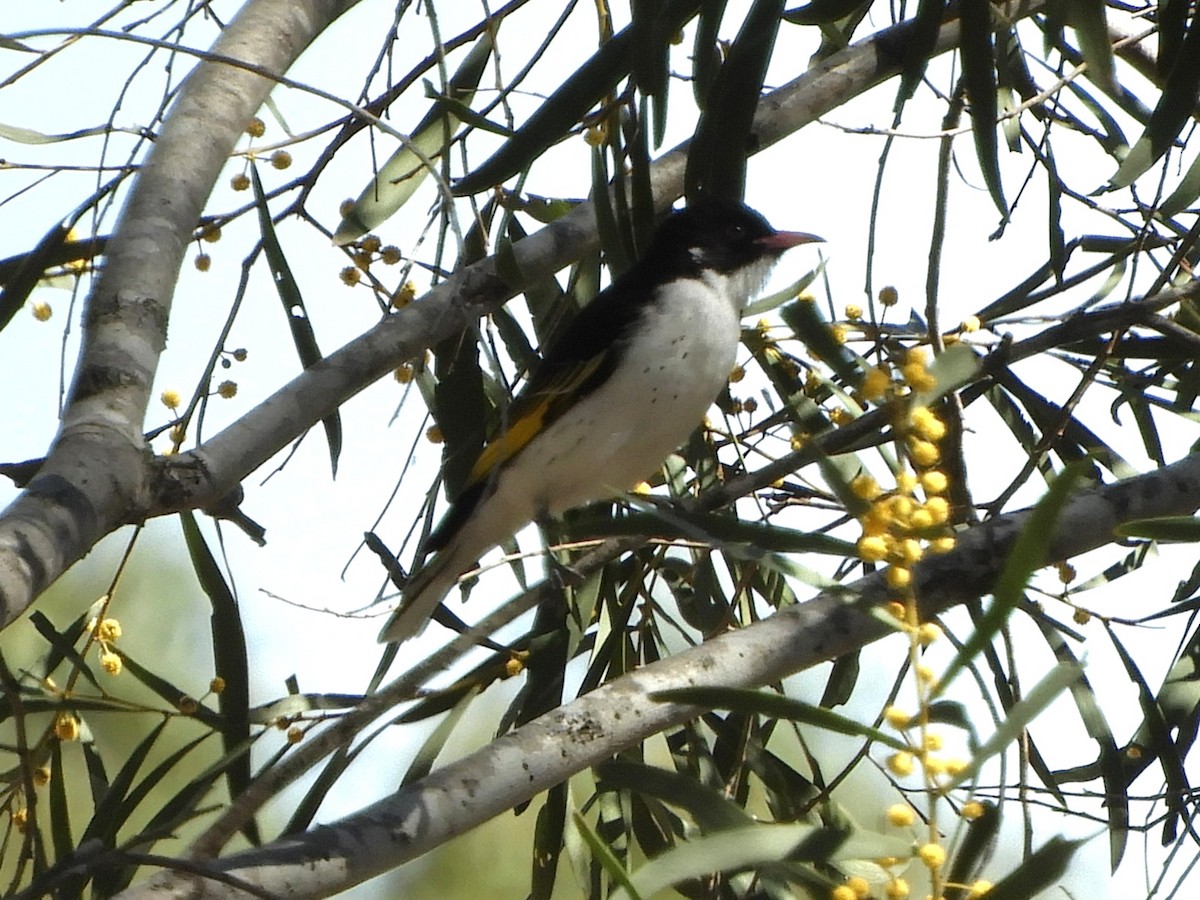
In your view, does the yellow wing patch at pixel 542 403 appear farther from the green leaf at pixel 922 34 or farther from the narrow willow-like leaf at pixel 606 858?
the narrow willow-like leaf at pixel 606 858

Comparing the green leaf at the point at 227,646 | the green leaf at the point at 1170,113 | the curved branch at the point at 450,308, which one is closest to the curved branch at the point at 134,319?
the curved branch at the point at 450,308

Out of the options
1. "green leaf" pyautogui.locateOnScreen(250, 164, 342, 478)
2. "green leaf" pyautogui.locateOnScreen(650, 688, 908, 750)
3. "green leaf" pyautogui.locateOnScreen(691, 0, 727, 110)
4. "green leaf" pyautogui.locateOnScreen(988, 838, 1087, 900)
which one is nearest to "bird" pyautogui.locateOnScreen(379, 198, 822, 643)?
"green leaf" pyautogui.locateOnScreen(250, 164, 342, 478)

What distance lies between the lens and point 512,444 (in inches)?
117

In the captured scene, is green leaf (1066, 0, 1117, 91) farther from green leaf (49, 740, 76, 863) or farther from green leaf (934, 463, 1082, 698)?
green leaf (49, 740, 76, 863)

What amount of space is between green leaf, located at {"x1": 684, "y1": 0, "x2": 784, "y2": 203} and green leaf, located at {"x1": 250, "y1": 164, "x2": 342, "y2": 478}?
759mm

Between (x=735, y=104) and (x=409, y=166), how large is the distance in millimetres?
695

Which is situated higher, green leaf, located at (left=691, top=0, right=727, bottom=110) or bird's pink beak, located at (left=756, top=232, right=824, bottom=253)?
bird's pink beak, located at (left=756, top=232, right=824, bottom=253)

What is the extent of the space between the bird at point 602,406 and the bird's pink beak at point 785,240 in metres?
0.12

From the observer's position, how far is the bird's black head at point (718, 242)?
320 cm

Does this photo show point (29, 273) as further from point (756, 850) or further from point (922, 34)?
point (756, 850)

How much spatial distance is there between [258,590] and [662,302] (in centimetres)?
105

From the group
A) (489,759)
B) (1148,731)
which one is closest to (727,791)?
(1148,731)

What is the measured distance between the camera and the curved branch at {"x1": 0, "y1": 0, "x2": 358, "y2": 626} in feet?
4.64

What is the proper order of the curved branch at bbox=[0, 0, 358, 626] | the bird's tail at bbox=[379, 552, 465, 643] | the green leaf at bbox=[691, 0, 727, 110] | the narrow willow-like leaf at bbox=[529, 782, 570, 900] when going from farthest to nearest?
the bird's tail at bbox=[379, 552, 465, 643], the narrow willow-like leaf at bbox=[529, 782, 570, 900], the green leaf at bbox=[691, 0, 727, 110], the curved branch at bbox=[0, 0, 358, 626]
